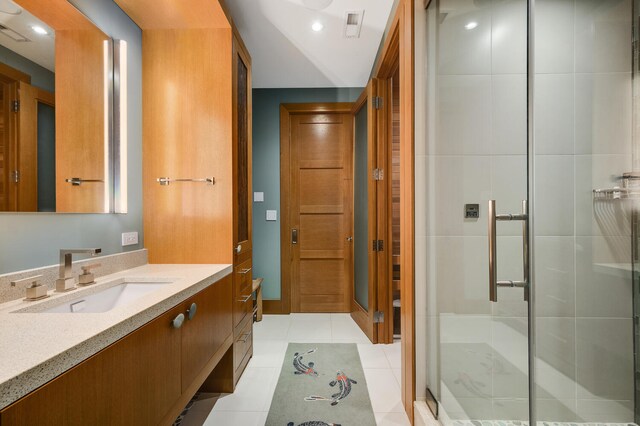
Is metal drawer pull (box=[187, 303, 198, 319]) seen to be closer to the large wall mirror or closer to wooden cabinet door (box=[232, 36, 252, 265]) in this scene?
wooden cabinet door (box=[232, 36, 252, 265])

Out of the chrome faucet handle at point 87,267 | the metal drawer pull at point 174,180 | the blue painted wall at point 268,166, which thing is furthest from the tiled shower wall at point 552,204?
the blue painted wall at point 268,166

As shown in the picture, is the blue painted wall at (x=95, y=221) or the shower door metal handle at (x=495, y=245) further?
the blue painted wall at (x=95, y=221)

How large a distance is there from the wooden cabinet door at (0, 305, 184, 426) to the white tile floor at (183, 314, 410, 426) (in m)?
0.67

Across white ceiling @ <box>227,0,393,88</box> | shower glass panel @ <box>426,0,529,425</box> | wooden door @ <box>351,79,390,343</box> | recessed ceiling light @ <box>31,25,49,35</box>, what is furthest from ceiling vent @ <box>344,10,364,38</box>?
recessed ceiling light @ <box>31,25,49,35</box>

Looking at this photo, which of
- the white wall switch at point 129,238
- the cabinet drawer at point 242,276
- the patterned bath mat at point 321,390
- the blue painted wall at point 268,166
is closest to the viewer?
the patterned bath mat at point 321,390

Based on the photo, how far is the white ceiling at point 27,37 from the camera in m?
1.16

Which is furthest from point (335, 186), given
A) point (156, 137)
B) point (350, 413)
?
point (350, 413)

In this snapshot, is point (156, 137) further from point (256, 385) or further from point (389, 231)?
point (389, 231)

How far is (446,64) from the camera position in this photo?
1383 mm

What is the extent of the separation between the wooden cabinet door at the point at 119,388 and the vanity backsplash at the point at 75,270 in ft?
1.90

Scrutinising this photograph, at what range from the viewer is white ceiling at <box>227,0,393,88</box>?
2090mm

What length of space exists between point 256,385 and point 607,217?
2039mm

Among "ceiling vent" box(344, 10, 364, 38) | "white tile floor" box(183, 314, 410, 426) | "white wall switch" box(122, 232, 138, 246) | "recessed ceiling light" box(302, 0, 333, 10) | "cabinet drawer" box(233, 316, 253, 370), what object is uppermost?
"ceiling vent" box(344, 10, 364, 38)

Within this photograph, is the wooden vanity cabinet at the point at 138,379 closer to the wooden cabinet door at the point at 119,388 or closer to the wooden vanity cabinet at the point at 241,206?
the wooden cabinet door at the point at 119,388
